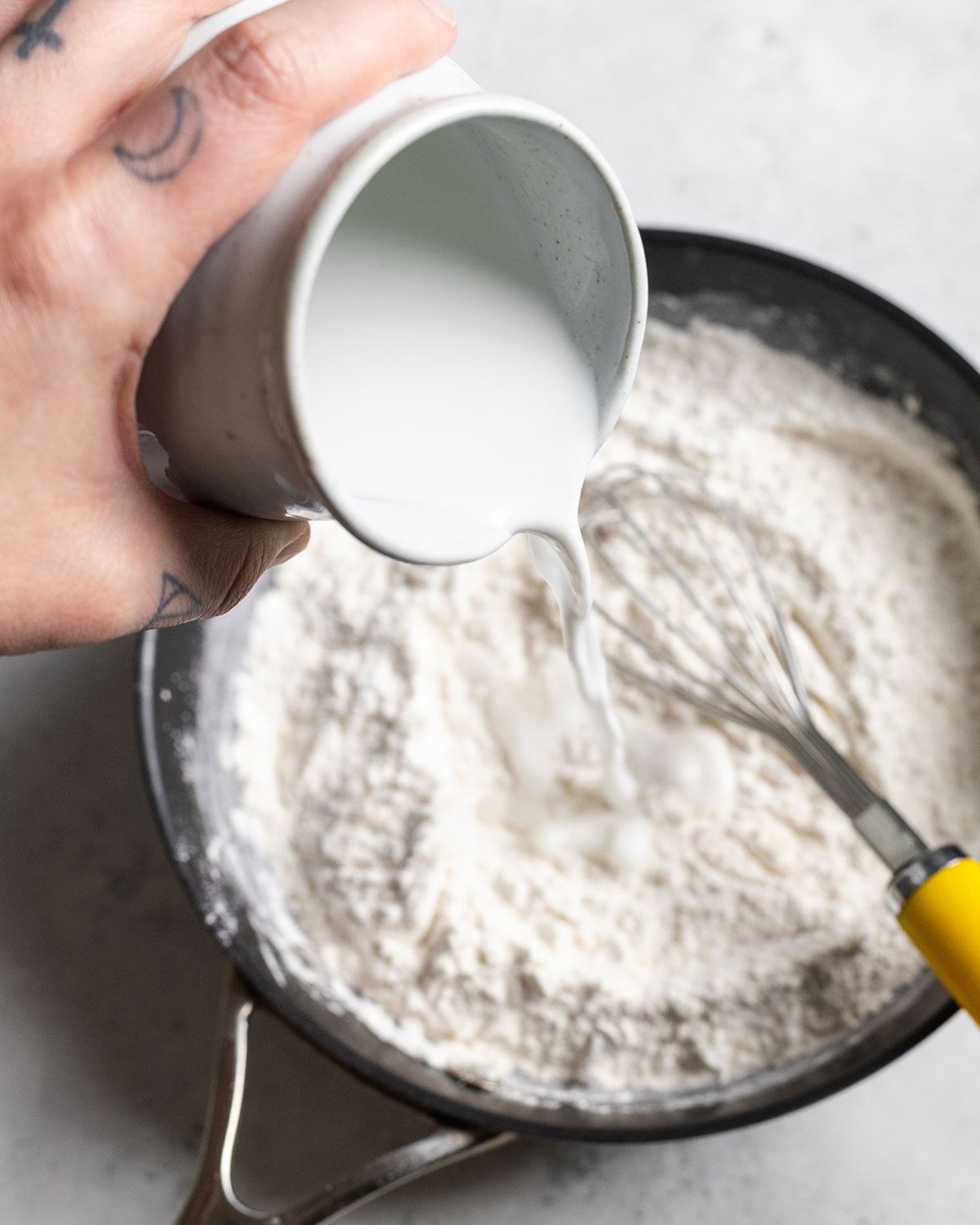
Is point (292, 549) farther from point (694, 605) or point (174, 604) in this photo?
point (694, 605)

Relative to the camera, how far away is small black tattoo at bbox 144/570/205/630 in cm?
50

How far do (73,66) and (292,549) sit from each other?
0.27 metres

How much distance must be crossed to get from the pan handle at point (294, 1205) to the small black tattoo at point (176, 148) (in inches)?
25.7

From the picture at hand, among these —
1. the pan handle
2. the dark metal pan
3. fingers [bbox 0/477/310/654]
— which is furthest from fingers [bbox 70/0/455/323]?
the pan handle

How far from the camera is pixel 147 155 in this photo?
0.37m

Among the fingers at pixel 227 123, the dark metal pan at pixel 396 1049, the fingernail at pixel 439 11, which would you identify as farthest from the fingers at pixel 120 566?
the dark metal pan at pixel 396 1049

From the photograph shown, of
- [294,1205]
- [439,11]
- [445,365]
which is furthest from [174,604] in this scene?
[294,1205]

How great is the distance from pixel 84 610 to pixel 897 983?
28.0 inches

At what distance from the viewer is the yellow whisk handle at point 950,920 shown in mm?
713

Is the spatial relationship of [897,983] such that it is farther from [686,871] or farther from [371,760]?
[371,760]

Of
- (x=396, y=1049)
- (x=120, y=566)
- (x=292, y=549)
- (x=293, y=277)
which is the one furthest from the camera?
(x=396, y=1049)

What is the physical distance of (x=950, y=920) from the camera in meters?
0.72

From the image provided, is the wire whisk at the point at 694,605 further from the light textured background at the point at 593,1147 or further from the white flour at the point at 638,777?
the light textured background at the point at 593,1147

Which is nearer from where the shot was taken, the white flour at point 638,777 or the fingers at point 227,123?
the fingers at point 227,123
